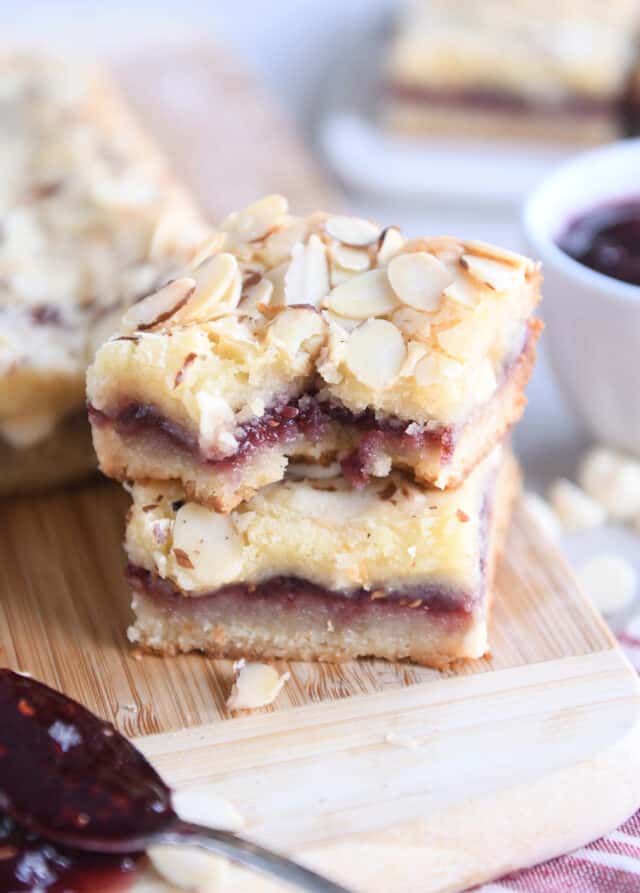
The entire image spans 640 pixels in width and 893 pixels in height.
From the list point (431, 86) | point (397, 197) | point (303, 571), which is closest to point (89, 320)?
point (303, 571)

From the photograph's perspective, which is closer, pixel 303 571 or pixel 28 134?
pixel 303 571

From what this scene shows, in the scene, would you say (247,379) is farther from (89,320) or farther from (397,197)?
(397,197)

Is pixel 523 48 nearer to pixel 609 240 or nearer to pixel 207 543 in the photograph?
pixel 609 240

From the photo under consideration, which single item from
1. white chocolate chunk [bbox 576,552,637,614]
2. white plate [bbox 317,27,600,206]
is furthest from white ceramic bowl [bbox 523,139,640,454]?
white plate [bbox 317,27,600,206]

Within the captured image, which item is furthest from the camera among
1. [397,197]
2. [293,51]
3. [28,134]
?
[293,51]

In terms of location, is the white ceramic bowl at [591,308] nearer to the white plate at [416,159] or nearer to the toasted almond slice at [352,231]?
the toasted almond slice at [352,231]

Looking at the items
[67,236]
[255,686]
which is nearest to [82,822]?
[255,686]

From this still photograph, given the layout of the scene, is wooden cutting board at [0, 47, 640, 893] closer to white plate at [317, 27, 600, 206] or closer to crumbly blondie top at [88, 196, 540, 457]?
crumbly blondie top at [88, 196, 540, 457]

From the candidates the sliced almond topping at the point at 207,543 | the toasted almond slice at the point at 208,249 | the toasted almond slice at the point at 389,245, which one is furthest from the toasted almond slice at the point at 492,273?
the sliced almond topping at the point at 207,543
